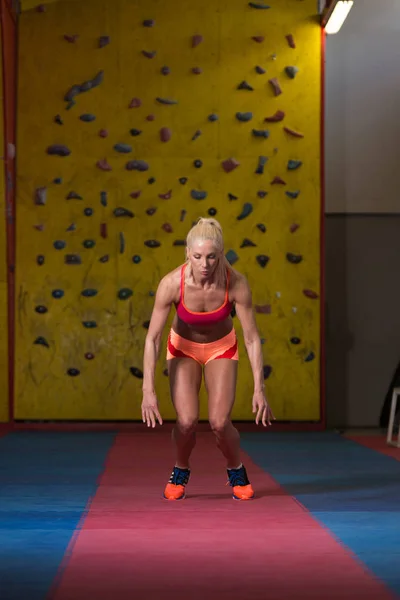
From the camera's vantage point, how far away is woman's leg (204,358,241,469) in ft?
15.0

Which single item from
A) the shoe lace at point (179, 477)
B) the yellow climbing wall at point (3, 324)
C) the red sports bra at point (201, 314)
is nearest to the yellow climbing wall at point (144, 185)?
the yellow climbing wall at point (3, 324)

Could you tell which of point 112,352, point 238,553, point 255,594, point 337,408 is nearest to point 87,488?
point 238,553

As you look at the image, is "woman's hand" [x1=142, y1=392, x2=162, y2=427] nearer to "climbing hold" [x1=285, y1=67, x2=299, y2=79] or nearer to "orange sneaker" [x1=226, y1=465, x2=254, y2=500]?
"orange sneaker" [x1=226, y1=465, x2=254, y2=500]

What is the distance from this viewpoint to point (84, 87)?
878 cm

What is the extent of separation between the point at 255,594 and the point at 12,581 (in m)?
0.78

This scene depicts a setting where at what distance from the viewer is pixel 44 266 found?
8781 mm

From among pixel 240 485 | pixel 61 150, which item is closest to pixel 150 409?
Result: pixel 240 485

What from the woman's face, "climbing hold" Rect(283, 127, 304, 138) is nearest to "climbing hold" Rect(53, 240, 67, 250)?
"climbing hold" Rect(283, 127, 304, 138)

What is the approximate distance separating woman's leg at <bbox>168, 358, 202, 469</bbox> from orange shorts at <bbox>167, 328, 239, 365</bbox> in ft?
0.10

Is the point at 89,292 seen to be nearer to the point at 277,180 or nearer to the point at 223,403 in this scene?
the point at 277,180

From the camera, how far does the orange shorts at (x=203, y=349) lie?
4.67 metres

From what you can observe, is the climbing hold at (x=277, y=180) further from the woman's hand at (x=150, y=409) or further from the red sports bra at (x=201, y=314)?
the woman's hand at (x=150, y=409)

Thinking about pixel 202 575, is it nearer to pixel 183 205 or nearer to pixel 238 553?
pixel 238 553

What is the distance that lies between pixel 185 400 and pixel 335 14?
16.5 feet
